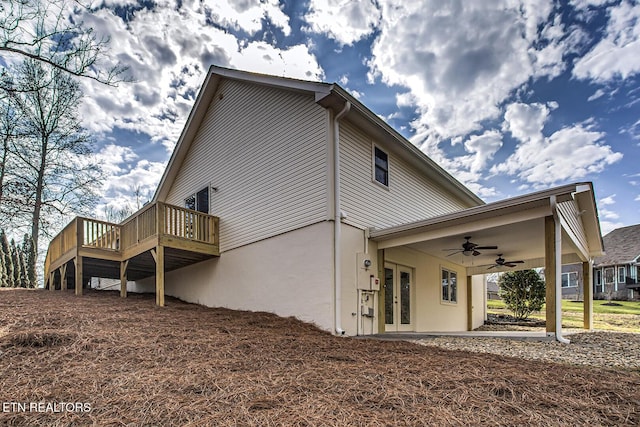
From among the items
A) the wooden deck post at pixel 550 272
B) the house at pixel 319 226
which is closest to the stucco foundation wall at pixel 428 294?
the house at pixel 319 226

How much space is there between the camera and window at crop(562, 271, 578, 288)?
2864cm

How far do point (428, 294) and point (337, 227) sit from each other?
461 cm

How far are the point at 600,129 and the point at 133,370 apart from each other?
14.6 metres

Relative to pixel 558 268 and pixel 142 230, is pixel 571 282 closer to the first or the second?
pixel 558 268

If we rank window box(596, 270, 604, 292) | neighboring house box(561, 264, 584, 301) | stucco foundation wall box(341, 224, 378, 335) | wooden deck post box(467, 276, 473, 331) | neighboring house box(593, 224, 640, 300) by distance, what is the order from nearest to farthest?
1. stucco foundation wall box(341, 224, 378, 335)
2. wooden deck post box(467, 276, 473, 331)
3. neighboring house box(593, 224, 640, 300)
4. window box(596, 270, 604, 292)
5. neighboring house box(561, 264, 584, 301)

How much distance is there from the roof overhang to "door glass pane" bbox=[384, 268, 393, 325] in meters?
0.88

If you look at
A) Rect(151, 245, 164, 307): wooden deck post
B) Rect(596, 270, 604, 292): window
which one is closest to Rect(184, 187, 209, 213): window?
Rect(151, 245, 164, 307): wooden deck post

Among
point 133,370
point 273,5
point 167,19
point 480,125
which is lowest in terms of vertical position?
point 133,370

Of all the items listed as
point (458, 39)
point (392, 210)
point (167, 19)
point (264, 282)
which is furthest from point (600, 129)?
point (167, 19)

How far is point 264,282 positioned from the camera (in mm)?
8578

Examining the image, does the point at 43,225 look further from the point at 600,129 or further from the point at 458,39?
the point at 600,129

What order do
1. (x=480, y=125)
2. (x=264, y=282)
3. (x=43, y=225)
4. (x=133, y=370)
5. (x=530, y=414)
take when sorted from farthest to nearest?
(x=43, y=225), (x=480, y=125), (x=264, y=282), (x=133, y=370), (x=530, y=414)

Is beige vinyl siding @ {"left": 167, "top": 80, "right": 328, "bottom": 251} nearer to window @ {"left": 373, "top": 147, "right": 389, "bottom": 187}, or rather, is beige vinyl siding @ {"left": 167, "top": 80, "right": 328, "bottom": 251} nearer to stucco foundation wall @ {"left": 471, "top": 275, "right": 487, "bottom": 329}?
window @ {"left": 373, "top": 147, "right": 389, "bottom": 187}

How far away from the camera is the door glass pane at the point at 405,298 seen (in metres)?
9.26
